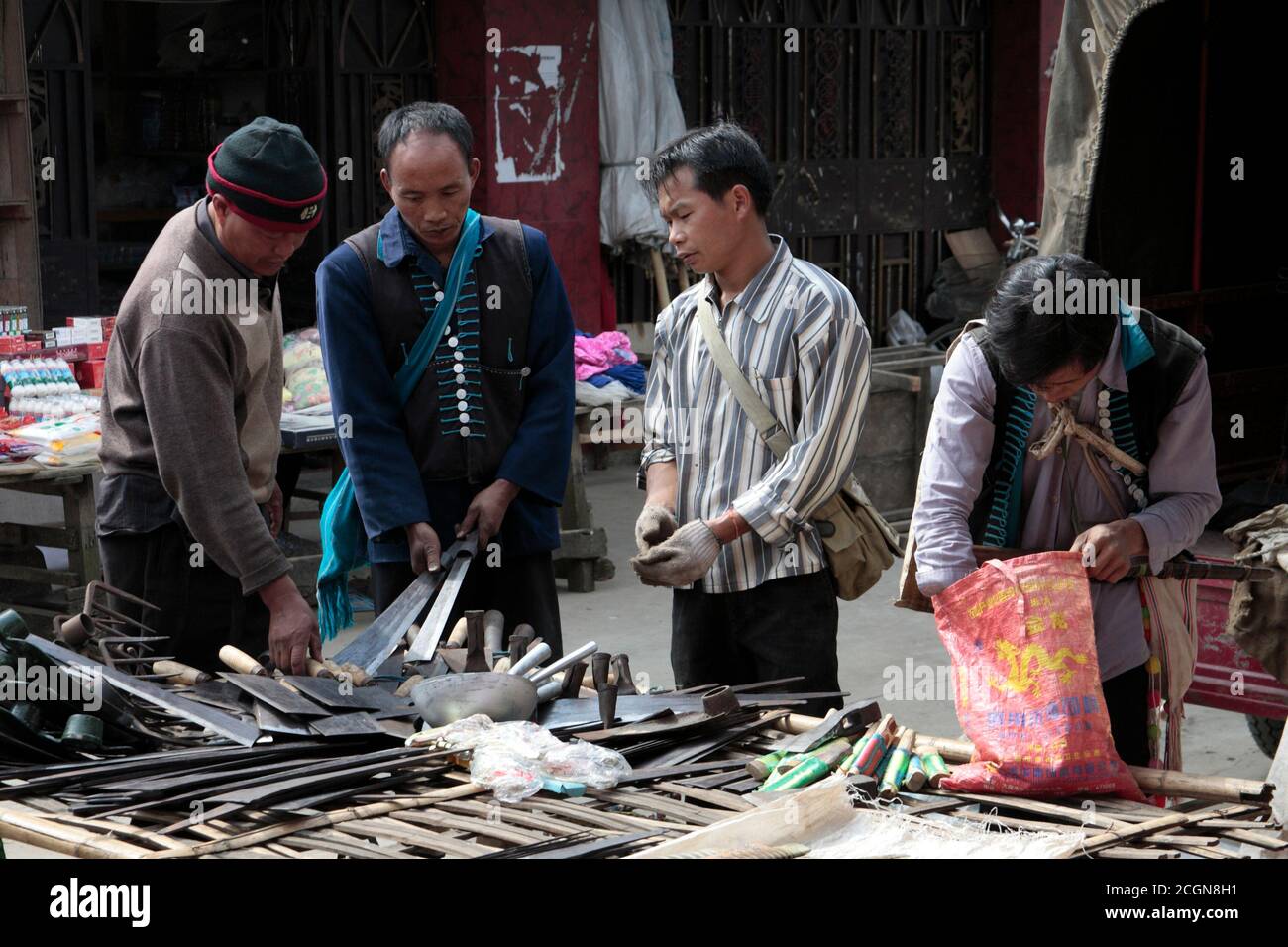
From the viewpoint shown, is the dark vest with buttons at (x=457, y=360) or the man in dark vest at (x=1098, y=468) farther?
the dark vest with buttons at (x=457, y=360)

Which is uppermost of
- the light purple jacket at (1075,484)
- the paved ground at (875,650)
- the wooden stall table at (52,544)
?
the light purple jacket at (1075,484)

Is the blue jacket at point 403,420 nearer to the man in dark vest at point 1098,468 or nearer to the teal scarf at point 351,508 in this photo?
the teal scarf at point 351,508

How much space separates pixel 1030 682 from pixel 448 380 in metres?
1.63

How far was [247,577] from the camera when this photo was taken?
10.5ft

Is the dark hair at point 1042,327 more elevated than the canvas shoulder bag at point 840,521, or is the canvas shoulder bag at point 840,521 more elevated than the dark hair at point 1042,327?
the dark hair at point 1042,327

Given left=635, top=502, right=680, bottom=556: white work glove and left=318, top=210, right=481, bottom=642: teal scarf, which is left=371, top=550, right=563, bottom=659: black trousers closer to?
left=318, top=210, right=481, bottom=642: teal scarf

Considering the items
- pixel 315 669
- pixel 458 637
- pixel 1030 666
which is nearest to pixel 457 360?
pixel 458 637

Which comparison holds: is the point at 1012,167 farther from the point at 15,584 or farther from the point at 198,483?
the point at 198,483

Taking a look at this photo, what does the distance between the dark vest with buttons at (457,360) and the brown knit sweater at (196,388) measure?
0.43m

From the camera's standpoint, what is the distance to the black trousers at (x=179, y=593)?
344 centimetres

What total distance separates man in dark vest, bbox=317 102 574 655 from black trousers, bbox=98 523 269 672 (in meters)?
0.34

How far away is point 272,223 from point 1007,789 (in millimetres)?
1782

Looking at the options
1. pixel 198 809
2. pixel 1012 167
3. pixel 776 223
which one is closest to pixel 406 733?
pixel 198 809

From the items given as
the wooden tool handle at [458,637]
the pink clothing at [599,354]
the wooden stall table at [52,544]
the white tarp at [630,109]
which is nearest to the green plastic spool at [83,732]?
the wooden tool handle at [458,637]
